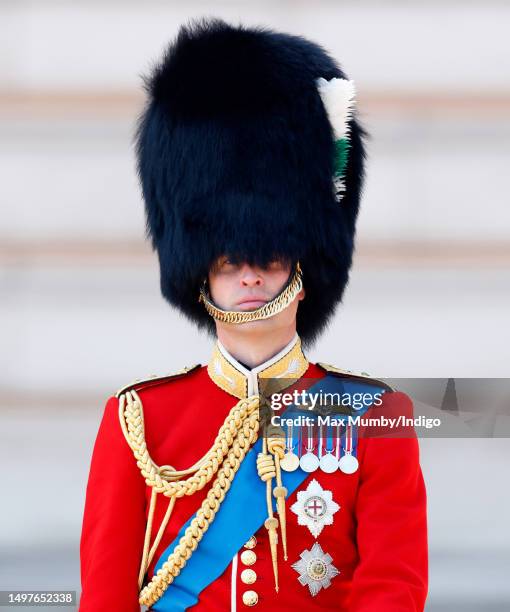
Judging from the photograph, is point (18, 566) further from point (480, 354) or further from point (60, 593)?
point (480, 354)

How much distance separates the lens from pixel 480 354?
2814 millimetres

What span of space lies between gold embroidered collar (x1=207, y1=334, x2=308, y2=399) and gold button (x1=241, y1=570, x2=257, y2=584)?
0.88ft

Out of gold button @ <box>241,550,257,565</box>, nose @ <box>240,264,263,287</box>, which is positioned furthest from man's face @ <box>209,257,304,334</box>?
gold button @ <box>241,550,257,565</box>

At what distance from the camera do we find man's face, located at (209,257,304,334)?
6.01ft

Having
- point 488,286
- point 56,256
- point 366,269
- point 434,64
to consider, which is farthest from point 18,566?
point 434,64

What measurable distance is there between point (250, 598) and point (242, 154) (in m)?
0.67

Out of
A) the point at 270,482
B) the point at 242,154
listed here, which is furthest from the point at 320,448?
the point at 242,154

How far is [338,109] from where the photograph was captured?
6.42 feet

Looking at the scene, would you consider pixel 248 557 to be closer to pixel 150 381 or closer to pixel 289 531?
pixel 289 531

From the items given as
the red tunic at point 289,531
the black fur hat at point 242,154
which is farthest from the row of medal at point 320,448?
the black fur hat at point 242,154

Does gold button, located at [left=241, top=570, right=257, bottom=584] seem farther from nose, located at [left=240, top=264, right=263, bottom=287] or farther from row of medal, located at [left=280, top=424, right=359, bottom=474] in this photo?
nose, located at [left=240, top=264, right=263, bottom=287]

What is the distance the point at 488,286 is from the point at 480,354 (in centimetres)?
16

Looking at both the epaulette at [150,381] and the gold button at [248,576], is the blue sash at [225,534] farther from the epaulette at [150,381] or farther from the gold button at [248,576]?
the epaulette at [150,381]

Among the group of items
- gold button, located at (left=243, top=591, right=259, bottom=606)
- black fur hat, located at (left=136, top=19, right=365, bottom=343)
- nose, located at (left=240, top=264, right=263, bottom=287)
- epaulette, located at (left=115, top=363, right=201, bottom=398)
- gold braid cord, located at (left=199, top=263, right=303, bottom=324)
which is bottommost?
gold button, located at (left=243, top=591, right=259, bottom=606)
